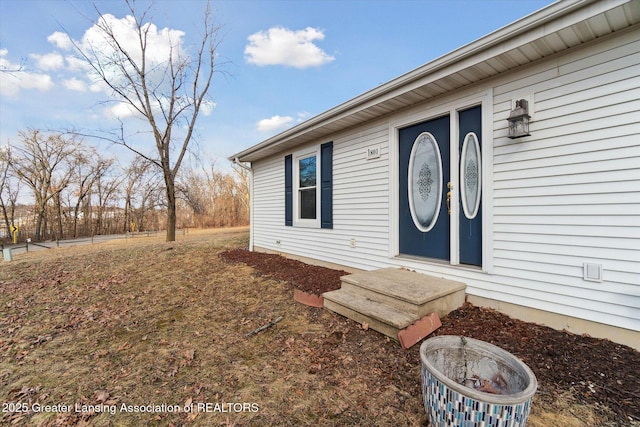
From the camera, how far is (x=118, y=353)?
2498 millimetres

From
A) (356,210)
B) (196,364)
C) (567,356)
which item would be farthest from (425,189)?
(196,364)

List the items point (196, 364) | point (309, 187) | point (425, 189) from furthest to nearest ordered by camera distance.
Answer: point (309, 187)
point (425, 189)
point (196, 364)

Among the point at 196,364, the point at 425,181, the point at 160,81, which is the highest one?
the point at 160,81

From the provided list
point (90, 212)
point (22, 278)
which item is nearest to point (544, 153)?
point (22, 278)

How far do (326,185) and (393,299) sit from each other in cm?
290

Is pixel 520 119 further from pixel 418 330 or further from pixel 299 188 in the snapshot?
pixel 299 188

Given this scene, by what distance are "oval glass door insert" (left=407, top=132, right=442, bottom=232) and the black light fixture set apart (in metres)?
0.92

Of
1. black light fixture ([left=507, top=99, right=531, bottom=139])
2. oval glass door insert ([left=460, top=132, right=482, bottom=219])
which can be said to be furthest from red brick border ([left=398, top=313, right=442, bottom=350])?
black light fixture ([left=507, top=99, right=531, bottom=139])

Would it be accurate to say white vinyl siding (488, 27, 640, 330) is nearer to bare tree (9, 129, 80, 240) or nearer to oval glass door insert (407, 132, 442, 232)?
oval glass door insert (407, 132, 442, 232)

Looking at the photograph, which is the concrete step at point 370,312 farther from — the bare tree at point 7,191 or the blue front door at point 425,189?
the bare tree at point 7,191

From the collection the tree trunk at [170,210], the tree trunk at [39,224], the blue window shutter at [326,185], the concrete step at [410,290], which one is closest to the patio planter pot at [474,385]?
the concrete step at [410,290]

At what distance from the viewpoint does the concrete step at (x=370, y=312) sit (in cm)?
246

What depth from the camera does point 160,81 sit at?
985 cm

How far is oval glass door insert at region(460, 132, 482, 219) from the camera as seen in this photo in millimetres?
3156
